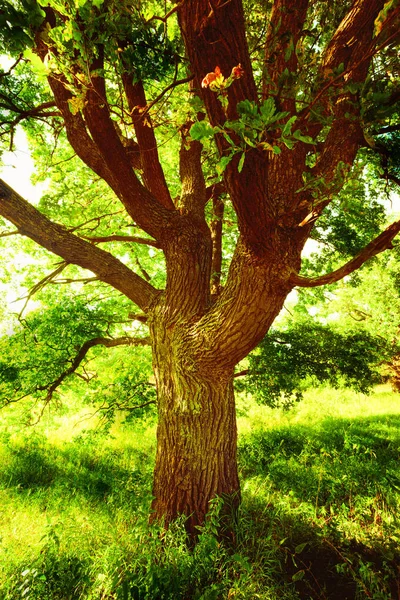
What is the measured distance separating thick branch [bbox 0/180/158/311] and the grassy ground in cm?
229

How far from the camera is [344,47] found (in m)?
2.54

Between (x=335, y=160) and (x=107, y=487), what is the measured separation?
5.57 meters

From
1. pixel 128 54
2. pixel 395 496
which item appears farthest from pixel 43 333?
pixel 395 496

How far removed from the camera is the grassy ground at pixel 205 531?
2.32 metres

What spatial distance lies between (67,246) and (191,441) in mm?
2401

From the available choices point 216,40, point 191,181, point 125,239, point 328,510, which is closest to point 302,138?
point 216,40

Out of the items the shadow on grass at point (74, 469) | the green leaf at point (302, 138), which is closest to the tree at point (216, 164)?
the green leaf at point (302, 138)

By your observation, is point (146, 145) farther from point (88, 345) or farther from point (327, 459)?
point (327, 459)

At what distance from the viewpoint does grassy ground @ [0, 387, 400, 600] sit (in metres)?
2.32

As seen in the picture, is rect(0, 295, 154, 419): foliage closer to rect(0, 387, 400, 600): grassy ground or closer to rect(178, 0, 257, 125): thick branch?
rect(0, 387, 400, 600): grassy ground

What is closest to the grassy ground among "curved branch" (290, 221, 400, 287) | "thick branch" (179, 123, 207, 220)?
"curved branch" (290, 221, 400, 287)

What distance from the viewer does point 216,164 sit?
7.20 ft

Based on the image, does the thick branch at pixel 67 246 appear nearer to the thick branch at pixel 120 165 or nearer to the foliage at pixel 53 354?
the thick branch at pixel 120 165

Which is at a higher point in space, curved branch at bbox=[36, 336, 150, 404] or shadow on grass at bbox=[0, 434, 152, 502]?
curved branch at bbox=[36, 336, 150, 404]
